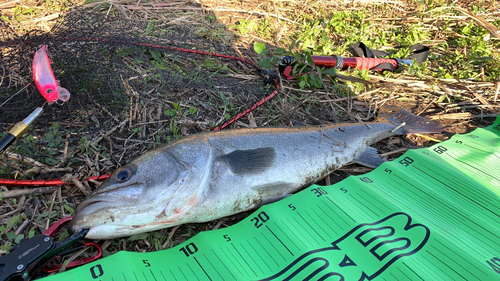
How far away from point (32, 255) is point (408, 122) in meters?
3.99

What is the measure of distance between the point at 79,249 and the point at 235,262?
3.70 feet

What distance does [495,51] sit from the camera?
5.46 m

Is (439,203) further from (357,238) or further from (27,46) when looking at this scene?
(27,46)

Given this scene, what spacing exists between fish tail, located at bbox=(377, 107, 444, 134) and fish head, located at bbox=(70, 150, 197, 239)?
8.94 feet

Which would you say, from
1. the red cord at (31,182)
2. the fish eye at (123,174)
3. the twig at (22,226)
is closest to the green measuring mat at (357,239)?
the fish eye at (123,174)

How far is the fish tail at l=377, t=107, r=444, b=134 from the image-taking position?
3678 mm

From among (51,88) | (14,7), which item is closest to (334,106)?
(51,88)

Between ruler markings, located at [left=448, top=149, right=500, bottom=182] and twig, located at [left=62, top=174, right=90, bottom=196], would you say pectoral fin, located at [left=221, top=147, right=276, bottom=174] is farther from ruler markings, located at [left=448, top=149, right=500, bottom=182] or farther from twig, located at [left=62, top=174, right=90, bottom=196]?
ruler markings, located at [left=448, top=149, right=500, bottom=182]

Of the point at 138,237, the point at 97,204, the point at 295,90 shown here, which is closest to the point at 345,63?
the point at 295,90

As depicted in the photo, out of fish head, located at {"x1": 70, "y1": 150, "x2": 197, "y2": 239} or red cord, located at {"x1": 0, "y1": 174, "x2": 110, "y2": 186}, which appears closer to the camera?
fish head, located at {"x1": 70, "y1": 150, "x2": 197, "y2": 239}

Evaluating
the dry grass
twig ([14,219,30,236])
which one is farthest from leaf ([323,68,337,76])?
twig ([14,219,30,236])

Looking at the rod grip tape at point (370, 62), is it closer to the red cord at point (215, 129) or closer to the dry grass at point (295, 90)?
the dry grass at point (295, 90)

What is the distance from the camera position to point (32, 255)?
1776mm

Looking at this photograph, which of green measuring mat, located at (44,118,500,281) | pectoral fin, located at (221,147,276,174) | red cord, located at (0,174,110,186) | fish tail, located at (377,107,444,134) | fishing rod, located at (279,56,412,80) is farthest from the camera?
fishing rod, located at (279,56,412,80)
